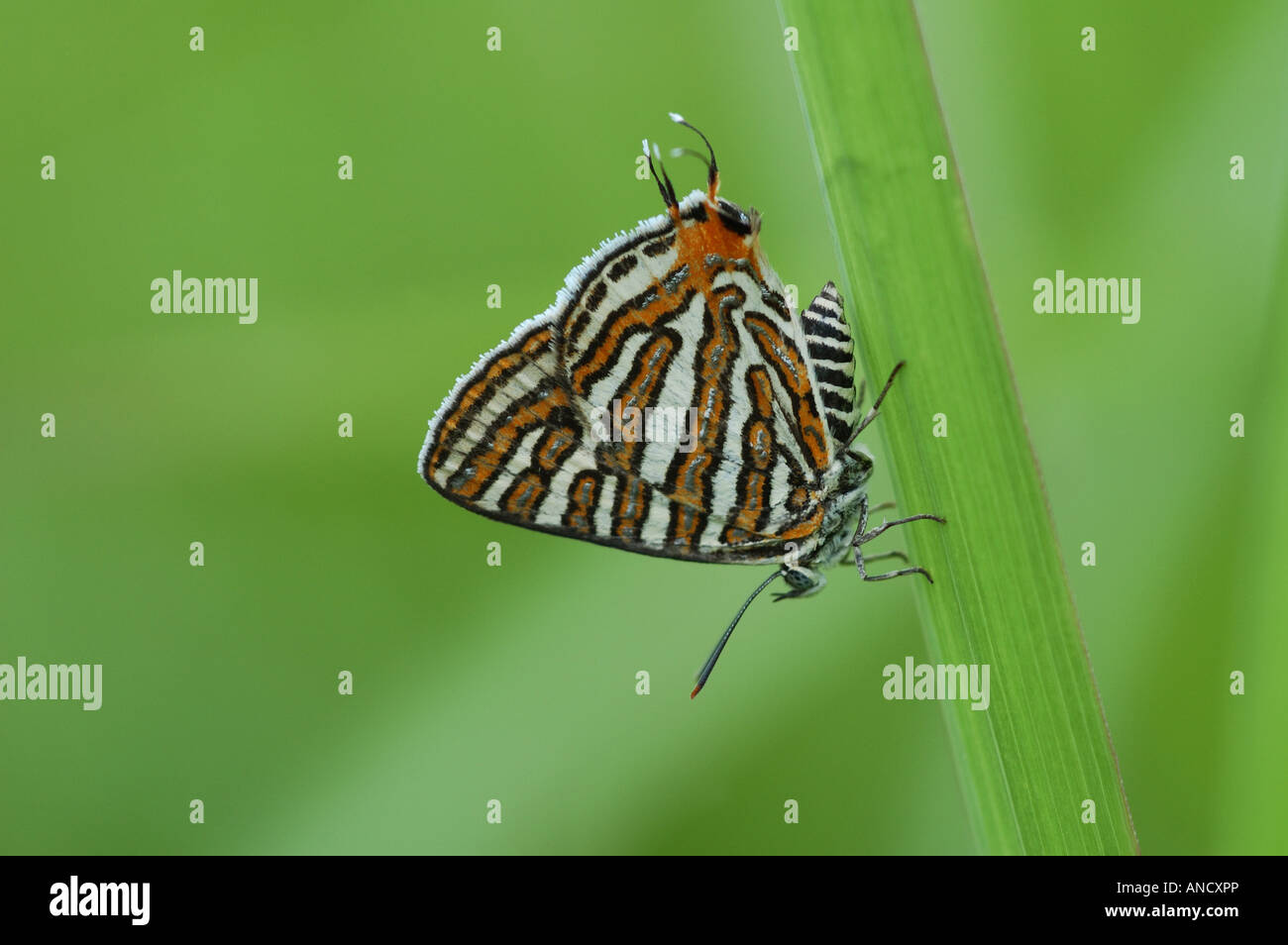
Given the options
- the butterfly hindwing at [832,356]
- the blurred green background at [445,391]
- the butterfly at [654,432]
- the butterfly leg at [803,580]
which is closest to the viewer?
the butterfly hindwing at [832,356]

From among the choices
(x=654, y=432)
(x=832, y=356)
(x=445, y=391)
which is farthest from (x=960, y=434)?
(x=445, y=391)

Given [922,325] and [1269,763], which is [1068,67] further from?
[1269,763]

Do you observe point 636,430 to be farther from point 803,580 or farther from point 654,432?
point 803,580

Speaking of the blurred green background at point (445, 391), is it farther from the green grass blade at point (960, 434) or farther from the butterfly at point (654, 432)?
the green grass blade at point (960, 434)

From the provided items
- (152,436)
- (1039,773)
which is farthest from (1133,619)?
(152,436)

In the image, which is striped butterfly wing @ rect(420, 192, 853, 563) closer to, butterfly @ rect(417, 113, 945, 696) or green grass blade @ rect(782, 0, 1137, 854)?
butterfly @ rect(417, 113, 945, 696)

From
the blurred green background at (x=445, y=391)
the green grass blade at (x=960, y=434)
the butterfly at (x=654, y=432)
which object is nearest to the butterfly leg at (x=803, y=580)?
the butterfly at (x=654, y=432)
